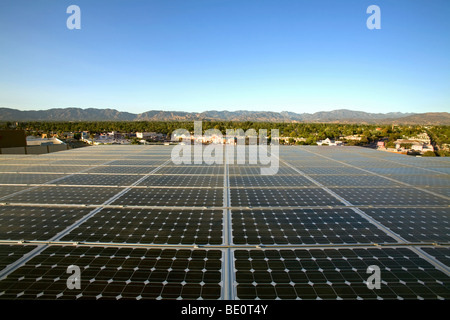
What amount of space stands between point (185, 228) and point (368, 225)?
8.59 meters

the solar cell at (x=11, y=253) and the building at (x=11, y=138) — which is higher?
the building at (x=11, y=138)

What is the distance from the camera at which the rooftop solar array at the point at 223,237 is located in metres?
6.70

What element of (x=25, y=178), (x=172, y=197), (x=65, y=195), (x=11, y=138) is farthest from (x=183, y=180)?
(x=11, y=138)

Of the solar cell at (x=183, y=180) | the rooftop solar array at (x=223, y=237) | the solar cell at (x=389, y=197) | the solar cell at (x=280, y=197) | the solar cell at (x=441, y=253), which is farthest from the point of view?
the solar cell at (x=183, y=180)

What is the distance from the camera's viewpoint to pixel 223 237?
937 centimetres

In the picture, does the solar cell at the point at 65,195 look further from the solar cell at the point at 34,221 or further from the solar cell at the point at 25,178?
the solar cell at the point at 25,178

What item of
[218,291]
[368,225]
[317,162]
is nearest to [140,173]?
[218,291]

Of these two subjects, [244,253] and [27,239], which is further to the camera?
[27,239]

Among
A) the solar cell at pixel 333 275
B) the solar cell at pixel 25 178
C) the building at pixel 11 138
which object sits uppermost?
the building at pixel 11 138

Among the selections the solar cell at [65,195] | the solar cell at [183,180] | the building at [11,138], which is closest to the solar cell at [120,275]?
the solar cell at [65,195]

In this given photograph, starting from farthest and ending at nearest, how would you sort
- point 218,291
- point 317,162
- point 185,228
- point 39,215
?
point 317,162 → point 39,215 → point 185,228 → point 218,291

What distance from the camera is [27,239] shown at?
9.12 meters

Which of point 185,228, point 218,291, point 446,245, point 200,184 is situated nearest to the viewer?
point 218,291

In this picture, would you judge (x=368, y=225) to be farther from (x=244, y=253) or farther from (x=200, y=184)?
(x=200, y=184)
